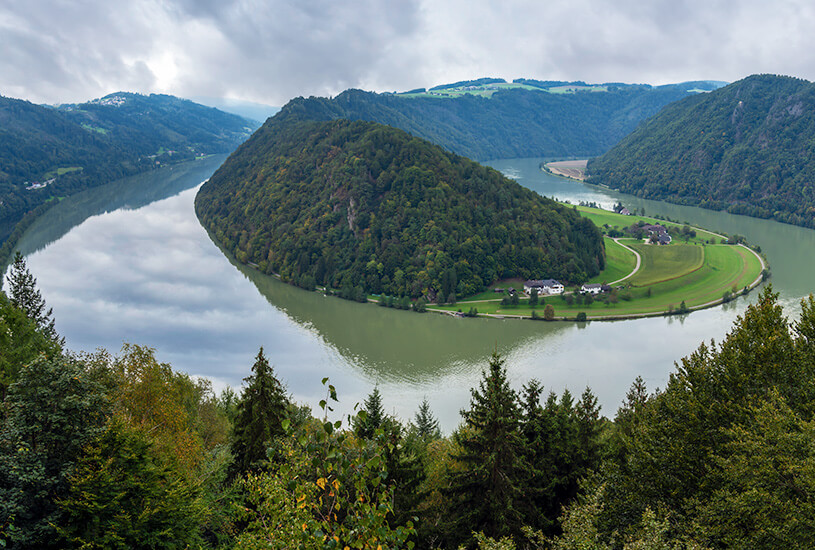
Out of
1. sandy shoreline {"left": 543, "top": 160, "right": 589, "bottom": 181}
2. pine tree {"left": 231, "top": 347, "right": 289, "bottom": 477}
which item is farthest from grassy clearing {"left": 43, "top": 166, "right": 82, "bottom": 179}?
pine tree {"left": 231, "top": 347, "right": 289, "bottom": 477}

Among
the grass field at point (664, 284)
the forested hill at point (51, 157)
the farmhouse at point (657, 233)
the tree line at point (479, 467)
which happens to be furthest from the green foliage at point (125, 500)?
the forested hill at point (51, 157)

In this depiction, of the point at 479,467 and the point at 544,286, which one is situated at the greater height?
the point at 544,286

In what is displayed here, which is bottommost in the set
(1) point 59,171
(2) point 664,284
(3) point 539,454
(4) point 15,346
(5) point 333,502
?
(3) point 539,454

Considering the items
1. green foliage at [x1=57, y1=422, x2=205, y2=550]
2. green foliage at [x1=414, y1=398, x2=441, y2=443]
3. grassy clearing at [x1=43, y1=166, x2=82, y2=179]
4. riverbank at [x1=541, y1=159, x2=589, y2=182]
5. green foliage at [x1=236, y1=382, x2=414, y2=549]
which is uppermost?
riverbank at [x1=541, y1=159, x2=589, y2=182]

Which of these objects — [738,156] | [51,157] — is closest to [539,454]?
[738,156]

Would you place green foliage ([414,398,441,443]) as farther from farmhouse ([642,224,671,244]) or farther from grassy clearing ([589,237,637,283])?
farmhouse ([642,224,671,244])

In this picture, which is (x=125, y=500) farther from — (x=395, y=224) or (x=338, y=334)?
(x=395, y=224)
